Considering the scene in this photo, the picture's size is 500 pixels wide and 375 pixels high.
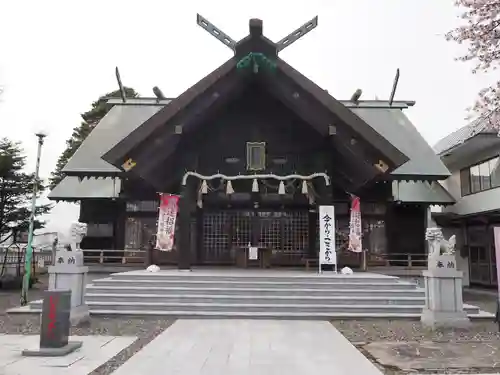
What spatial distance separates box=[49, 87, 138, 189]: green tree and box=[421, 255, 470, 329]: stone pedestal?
2063 cm

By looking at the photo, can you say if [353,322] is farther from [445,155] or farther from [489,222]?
[445,155]

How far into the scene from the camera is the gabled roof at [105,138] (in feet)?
51.1

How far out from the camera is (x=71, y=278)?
9023 millimetres

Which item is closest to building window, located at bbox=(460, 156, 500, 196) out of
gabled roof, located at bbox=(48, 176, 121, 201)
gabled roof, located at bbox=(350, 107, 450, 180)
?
gabled roof, located at bbox=(350, 107, 450, 180)

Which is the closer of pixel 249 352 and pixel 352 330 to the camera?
pixel 249 352

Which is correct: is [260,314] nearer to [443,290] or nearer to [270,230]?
[443,290]

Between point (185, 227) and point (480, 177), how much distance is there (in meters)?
12.9

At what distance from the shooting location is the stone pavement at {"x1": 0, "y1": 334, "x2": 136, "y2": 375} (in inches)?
217

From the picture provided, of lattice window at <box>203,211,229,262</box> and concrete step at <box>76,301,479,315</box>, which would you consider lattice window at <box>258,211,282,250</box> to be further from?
concrete step at <box>76,301,479,315</box>

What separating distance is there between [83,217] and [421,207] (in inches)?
508

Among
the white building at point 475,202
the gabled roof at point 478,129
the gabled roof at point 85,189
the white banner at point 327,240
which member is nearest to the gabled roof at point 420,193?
the white building at point 475,202

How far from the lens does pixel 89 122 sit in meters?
26.0

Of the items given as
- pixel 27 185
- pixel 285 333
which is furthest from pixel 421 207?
pixel 27 185

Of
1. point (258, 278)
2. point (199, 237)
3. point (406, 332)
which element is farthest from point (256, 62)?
point (406, 332)
